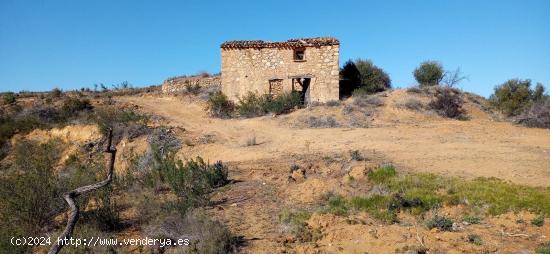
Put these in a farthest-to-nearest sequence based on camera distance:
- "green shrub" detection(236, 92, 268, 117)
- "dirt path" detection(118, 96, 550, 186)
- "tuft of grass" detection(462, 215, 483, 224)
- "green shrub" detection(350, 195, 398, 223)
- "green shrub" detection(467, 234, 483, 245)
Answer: "green shrub" detection(236, 92, 268, 117)
"dirt path" detection(118, 96, 550, 186)
"green shrub" detection(350, 195, 398, 223)
"tuft of grass" detection(462, 215, 483, 224)
"green shrub" detection(467, 234, 483, 245)

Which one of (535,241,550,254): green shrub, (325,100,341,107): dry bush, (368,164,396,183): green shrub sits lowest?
(535,241,550,254): green shrub

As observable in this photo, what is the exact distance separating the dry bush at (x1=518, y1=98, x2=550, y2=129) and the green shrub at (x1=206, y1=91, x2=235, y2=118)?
11662 millimetres

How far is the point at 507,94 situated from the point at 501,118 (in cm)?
268

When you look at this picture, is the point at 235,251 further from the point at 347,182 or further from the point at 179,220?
the point at 347,182

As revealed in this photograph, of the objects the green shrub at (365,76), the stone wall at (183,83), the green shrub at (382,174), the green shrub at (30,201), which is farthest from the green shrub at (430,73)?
the green shrub at (30,201)

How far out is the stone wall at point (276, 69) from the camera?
20.4 metres

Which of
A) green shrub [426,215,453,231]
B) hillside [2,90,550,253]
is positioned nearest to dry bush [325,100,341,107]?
hillside [2,90,550,253]

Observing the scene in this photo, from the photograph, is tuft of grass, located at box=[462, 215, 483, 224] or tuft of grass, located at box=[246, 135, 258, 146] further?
tuft of grass, located at box=[246, 135, 258, 146]

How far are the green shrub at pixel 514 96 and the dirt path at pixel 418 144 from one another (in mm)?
2041

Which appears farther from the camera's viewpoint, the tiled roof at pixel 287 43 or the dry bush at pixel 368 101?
the tiled roof at pixel 287 43

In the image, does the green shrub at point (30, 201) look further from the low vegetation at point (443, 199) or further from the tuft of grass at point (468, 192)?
the tuft of grass at point (468, 192)

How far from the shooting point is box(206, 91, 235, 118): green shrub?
2016 centimetres

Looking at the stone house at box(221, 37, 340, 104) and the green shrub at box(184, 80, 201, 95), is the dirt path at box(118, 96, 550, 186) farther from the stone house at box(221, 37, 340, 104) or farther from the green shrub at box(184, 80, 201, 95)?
the green shrub at box(184, 80, 201, 95)

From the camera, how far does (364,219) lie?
6984mm
